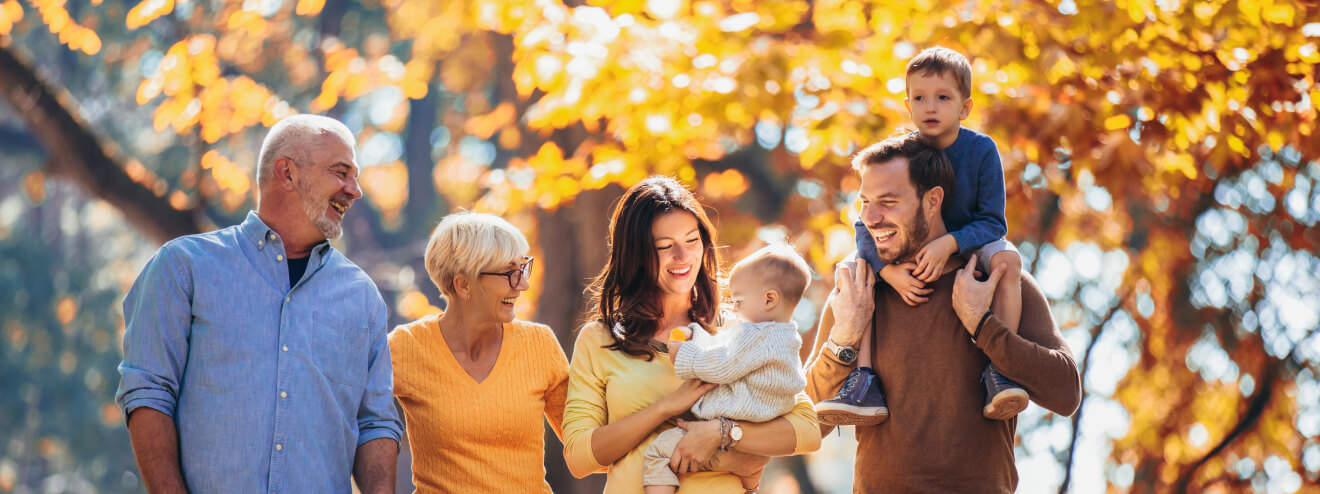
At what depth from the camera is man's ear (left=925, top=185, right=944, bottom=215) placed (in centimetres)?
299

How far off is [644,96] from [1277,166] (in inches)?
188

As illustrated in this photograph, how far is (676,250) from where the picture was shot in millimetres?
3141

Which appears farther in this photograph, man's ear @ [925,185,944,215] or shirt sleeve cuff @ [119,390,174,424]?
man's ear @ [925,185,944,215]

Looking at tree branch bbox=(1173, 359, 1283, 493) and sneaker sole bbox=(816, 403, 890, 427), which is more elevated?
sneaker sole bbox=(816, 403, 890, 427)

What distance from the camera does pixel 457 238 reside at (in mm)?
3340

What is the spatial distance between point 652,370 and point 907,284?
713mm

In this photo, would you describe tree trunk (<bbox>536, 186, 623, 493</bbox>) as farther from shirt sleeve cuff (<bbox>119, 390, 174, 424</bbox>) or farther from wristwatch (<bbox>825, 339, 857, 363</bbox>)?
shirt sleeve cuff (<bbox>119, 390, 174, 424</bbox>)

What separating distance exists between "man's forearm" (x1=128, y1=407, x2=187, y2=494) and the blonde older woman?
2.14ft

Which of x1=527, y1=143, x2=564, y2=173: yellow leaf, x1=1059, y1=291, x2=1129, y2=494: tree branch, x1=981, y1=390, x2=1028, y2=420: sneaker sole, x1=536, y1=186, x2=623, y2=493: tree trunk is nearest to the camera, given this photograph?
x1=981, y1=390, x2=1028, y2=420: sneaker sole

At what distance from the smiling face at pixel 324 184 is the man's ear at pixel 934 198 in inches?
60.1

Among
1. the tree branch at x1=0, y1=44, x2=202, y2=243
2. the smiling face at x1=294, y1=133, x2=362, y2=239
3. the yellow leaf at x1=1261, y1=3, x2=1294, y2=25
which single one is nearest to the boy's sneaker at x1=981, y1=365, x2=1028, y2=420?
the smiling face at x1=294, y1=133, x2=362, y2=239

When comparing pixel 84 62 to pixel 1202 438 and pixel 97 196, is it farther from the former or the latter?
pixel 1202 438

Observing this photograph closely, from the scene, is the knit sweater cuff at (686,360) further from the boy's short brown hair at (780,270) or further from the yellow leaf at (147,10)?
the yellow leaf at (147,10)

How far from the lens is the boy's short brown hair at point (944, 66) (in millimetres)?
3051
